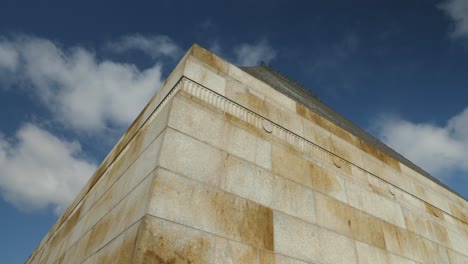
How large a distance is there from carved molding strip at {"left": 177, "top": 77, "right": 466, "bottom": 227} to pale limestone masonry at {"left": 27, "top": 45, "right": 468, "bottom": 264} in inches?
1.0

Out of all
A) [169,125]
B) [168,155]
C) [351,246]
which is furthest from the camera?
[351,246]

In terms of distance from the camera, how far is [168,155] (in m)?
4.27

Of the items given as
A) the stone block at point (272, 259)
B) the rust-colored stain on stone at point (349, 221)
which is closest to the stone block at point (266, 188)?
the rust-colored stain on stone at point (349, 221)

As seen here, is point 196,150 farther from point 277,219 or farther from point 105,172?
point 105,172

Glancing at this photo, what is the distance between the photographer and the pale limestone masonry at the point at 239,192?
12.9ft

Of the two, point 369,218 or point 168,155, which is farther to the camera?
point 369,218

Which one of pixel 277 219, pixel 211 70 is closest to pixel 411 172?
pixel 277 219

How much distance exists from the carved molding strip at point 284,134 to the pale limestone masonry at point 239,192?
0.08 ft

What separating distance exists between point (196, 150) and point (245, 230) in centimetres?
134

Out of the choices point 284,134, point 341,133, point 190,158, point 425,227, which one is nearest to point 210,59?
point 284,134

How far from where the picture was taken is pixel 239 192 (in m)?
4.66

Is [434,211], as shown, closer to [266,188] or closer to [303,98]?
[303,98]

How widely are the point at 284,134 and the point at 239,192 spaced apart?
203 centimetres

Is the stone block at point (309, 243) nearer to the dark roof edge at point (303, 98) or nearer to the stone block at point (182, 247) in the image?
the stone block at point (182, 247)
